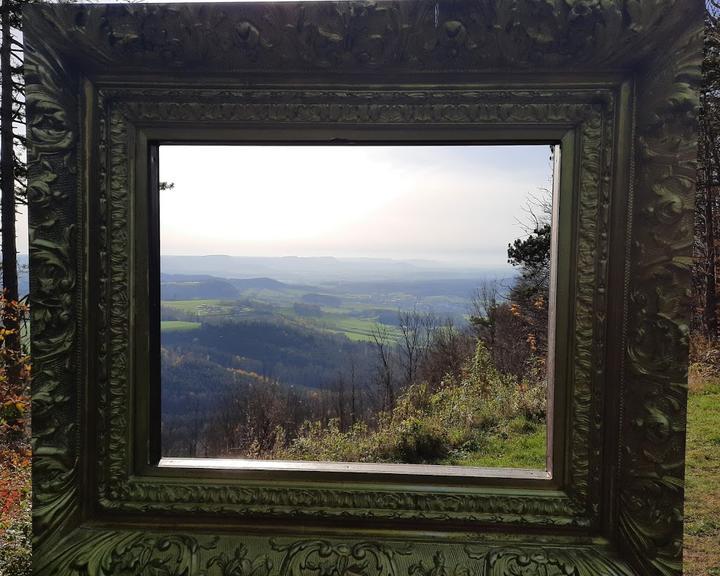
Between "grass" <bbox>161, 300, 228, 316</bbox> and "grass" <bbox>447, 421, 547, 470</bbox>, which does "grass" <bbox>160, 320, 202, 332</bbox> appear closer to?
"grass" <bbox>161, 300, 228, 316</bbox>

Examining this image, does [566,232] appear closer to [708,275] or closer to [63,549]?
[708,275]

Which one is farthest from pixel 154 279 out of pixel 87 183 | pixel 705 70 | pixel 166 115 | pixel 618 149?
pixel 705 70

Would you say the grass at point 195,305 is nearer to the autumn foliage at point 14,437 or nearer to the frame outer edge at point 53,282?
the frame outer edge at point 53,282

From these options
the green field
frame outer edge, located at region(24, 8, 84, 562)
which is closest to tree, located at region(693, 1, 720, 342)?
the green field

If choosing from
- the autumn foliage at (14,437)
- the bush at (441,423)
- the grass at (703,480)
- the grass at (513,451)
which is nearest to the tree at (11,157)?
the autumn foliage at (14,437)

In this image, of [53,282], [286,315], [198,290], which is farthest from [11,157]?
[286,315]

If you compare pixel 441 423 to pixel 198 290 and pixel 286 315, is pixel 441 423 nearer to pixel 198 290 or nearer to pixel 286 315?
pixel 286 315
